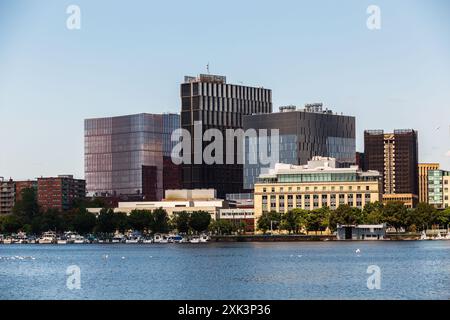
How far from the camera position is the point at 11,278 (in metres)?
105

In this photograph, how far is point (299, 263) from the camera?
12331 cm

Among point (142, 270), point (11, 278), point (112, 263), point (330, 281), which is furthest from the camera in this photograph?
point (112, 263)
